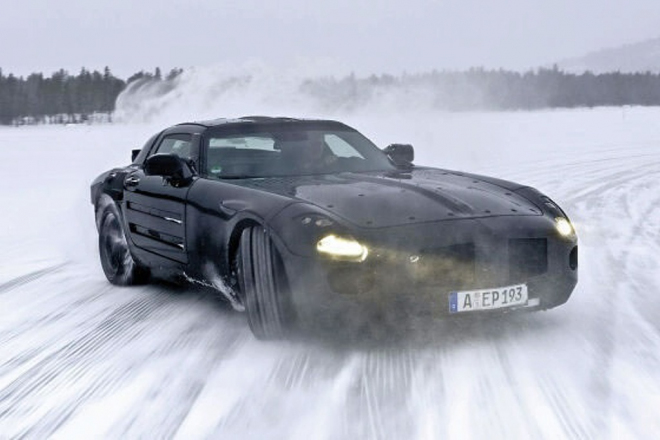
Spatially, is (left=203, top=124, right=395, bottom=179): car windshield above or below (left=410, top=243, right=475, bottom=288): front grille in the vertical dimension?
above

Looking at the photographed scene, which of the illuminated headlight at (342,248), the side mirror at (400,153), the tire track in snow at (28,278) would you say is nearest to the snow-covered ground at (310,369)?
the tire track in snow at (28,278)

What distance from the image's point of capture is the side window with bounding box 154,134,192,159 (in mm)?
5853

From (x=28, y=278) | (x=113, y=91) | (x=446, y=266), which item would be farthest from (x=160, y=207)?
(x=113, y=91)

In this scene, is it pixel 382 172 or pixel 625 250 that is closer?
pixel 382 172

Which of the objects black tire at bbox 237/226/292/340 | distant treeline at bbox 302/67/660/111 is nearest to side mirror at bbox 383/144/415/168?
black tire at bbox 237/226/292/340

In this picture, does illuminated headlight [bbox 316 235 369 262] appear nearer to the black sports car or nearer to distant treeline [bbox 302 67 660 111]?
the black sports car

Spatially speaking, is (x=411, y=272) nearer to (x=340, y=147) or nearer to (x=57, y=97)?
(x=340, y=147)

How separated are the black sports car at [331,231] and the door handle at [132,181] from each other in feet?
0.63

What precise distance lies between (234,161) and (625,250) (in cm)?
380

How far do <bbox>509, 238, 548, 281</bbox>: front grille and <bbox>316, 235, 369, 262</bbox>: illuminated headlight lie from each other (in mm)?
831

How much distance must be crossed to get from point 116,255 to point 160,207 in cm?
109

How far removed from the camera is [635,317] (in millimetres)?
4887

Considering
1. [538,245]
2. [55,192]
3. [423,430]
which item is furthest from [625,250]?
[55,192]

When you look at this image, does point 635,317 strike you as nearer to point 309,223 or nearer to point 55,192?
point 309,223
